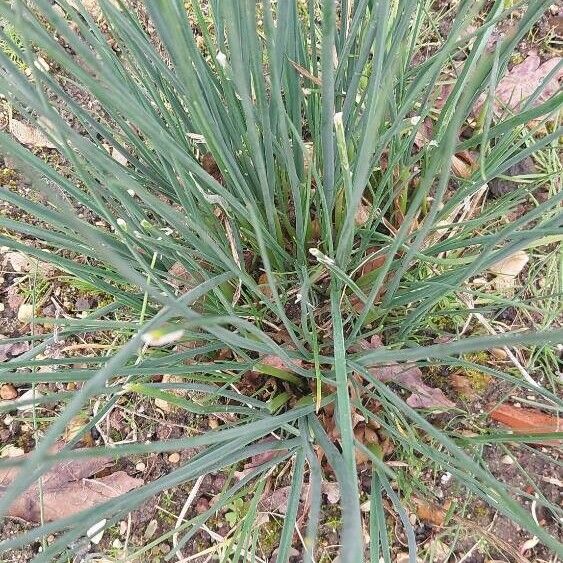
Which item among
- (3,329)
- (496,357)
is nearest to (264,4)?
(496,357)

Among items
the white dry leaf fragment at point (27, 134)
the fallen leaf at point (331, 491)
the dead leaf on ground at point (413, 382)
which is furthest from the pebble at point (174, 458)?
the white dry leaf fragment at point (27, 134)

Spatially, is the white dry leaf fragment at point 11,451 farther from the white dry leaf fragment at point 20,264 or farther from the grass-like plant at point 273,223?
the white dry leaf fragment at point 20,264

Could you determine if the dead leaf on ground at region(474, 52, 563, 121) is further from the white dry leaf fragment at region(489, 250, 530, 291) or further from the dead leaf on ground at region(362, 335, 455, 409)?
the dead leaf on ground at region(362, 335, 455, 409)

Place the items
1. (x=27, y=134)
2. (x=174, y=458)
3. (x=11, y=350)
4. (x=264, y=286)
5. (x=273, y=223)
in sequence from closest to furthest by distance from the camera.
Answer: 1. (x=273, y=223)
2. (x=264, y=286)
3. (x=174, y=458)
4. (x=11, y=350)
5. (x=27, y=134)

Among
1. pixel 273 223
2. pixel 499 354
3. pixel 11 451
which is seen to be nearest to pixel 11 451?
pixel 11 451

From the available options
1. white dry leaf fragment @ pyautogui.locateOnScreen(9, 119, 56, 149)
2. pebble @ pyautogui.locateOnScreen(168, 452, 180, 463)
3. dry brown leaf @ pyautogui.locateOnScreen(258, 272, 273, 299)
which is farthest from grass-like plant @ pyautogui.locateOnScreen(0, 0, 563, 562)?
white dry leaf fragment @ pyautogui.locateOnScreen(9, 119, 56, 149)

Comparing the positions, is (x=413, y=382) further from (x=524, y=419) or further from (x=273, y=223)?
(x=273, y=223)
